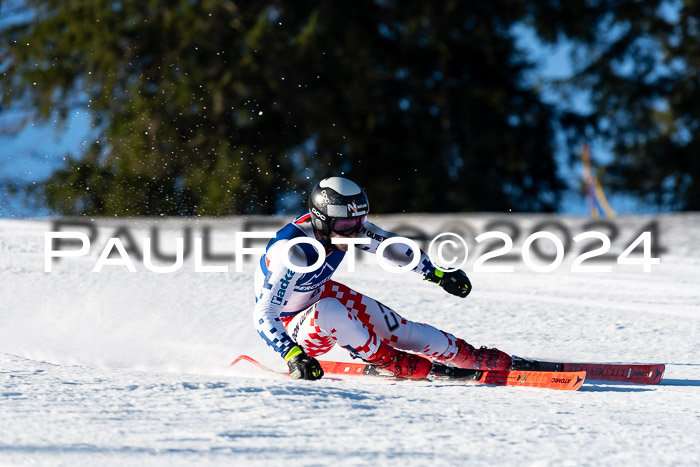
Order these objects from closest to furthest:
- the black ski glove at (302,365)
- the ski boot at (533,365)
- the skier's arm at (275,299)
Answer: the black ski glove at (302,365), the skier's arm at (275,299), the ski boot at (533,365)

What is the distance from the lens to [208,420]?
10.3ft

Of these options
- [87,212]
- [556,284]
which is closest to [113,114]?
[87,212]

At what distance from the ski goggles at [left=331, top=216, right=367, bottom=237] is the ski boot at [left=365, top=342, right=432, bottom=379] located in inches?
22.6

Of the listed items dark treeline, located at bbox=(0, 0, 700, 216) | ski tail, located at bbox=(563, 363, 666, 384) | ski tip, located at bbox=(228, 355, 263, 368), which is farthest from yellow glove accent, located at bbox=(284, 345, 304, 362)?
dark treeline, located at bbox=(0, 0, 700, 216)

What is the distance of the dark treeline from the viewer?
19328 mm

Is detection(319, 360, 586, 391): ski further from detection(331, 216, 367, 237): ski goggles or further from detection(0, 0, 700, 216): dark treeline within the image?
detection(0, 0, 700, 216): dark treeline

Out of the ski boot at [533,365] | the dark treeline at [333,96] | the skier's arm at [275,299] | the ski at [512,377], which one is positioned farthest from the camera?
the dark treeline at [333,96]

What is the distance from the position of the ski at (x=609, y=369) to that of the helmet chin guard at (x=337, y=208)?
1131mm

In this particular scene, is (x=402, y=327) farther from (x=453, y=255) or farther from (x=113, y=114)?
(x=113, y=114)

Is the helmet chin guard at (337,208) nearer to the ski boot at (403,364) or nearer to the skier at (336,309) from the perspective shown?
the skier at (336,309)

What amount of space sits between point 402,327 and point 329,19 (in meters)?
15.7

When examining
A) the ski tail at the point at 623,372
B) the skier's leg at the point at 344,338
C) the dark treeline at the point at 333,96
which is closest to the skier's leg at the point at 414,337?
the skier's leg at the point at 344,338

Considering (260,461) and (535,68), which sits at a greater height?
(535,68)

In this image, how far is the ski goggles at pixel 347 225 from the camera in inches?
167
